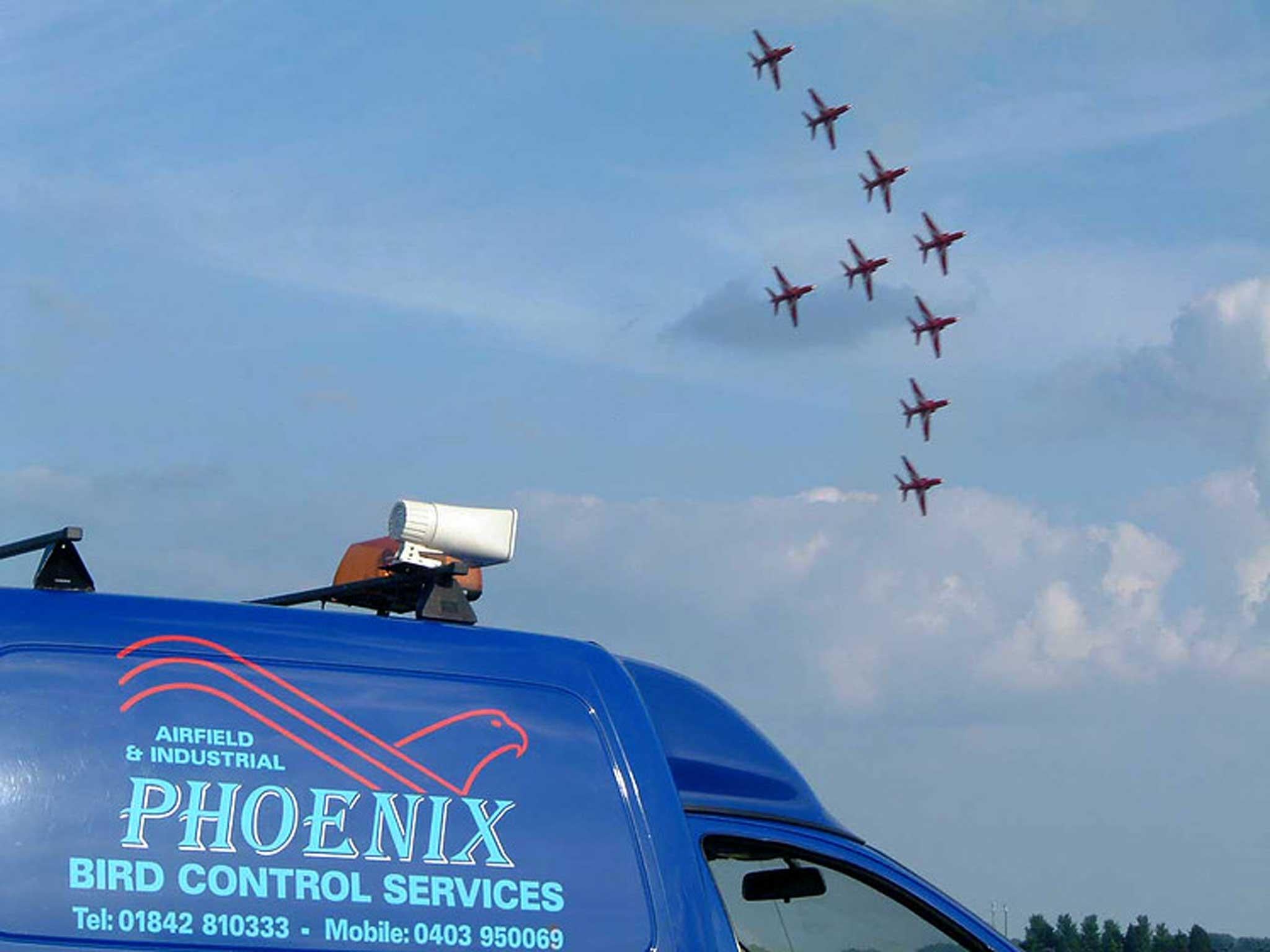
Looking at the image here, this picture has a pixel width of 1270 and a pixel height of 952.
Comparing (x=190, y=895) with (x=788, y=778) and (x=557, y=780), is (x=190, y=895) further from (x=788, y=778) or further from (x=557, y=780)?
(x=788, y=778)

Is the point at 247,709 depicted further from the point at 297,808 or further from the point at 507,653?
the point at 507,653

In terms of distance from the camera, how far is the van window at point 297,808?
4738 mm

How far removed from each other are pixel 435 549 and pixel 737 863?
1334 mm

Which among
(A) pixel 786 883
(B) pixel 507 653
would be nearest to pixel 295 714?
(B) pixel 507 653

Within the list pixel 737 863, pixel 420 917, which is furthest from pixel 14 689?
pixel 737 863

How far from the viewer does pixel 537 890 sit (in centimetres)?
535

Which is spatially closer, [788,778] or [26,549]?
[26,549]

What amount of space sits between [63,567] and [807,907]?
96.2 inches

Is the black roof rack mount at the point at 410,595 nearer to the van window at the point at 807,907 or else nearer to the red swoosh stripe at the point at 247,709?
the red swoosh stripe at the point at 247,709

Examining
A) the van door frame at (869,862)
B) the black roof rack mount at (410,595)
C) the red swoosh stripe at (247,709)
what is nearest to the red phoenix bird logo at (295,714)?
the red swoosh stripe at (247,709)

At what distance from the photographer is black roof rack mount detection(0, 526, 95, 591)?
519cm

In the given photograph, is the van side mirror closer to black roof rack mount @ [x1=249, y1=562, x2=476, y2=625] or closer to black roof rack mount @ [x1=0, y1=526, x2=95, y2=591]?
black roof rack mount @ [x1=249, y1=562, x2=476, y2=625]

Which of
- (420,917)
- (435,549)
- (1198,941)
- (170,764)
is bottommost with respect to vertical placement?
(420,917)

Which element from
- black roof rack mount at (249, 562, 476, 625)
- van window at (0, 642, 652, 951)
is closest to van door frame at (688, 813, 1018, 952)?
van window at (0, 642, 652, 951)
